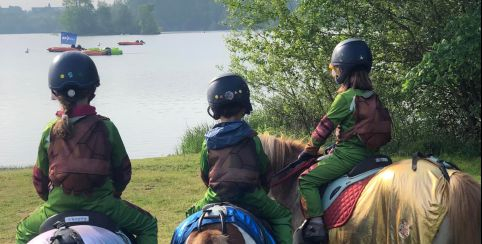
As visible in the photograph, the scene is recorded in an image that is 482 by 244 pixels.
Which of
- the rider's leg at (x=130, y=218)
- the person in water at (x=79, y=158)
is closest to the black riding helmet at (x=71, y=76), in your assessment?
the person in water at (x=79, y=158)

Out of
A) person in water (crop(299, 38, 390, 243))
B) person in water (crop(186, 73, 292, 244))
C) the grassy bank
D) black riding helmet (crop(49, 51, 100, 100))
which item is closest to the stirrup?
person in water (crop(299, 38, 390, 243))

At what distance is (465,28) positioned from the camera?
31.3 feet

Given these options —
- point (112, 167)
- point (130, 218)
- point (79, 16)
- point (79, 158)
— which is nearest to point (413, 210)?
point (130, 218)

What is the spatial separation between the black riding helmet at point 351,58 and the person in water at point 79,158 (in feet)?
6.20

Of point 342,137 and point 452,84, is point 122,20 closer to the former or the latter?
point 452,84

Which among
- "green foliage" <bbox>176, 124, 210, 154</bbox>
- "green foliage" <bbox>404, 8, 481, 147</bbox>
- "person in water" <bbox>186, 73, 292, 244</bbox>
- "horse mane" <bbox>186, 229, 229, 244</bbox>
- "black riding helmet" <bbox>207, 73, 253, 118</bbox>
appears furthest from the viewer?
"green foliage" <bbox>176, 124, 210, 154</bbox>

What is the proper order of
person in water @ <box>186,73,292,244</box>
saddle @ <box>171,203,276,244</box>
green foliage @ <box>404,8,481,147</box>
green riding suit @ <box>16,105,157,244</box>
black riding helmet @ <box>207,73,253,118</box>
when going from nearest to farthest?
saddle @ <box>171,203,276,244</box>, green riding suit @ <box>16,105,157,244</box>, person in water @ <box>186,73,292,244</box>, black riding helmet @ <box>207,73,253,118</box>, green foliage @ <box>404,8,481,147</box>

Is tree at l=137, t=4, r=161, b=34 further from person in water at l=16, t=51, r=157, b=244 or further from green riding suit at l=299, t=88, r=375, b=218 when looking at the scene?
person in water at l=16, t=51, r=157, b=244

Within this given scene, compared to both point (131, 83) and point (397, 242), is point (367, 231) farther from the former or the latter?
point (131, 83)

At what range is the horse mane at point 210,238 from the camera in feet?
12.1

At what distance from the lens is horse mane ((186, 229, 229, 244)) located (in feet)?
12.1

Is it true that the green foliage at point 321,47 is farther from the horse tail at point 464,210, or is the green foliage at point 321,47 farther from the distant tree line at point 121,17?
the distant tree line at point 121,17

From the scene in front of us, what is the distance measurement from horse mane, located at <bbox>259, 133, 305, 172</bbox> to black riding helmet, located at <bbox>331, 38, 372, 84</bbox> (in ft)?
2.39

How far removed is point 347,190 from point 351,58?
1.03 m
